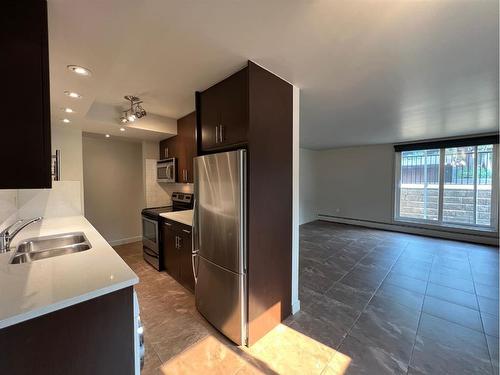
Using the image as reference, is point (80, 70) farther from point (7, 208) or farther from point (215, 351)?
point (215, 351)

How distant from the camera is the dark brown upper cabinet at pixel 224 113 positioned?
1773mm

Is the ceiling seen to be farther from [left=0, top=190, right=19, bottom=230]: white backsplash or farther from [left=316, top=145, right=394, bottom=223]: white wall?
[left=316, top=145, right=394, bottom=223]: white wall

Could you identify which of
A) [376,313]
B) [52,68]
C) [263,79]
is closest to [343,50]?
[263,79]

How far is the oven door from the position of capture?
3186mm

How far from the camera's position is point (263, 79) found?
182cm

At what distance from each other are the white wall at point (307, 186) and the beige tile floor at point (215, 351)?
4.83m

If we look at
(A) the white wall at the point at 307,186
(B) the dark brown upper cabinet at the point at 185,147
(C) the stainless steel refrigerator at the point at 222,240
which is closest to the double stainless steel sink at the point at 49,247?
(C) the stainless steel refrigerator at the point at 222,240

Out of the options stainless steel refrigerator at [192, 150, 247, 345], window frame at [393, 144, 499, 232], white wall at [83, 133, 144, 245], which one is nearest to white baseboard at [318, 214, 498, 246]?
window frame at [393, 144, 499, 232]

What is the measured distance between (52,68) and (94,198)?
3224 millimetres

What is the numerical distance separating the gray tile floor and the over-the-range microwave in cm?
257

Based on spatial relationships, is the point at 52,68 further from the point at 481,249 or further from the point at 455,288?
the point at 481,249

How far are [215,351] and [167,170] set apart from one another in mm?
2692

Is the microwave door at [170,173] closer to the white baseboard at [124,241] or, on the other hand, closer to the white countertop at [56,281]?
the white baseboard at [124,241]

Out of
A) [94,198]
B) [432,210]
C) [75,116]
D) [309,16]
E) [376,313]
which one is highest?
[309,16]
